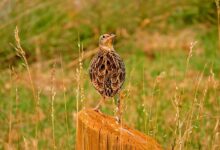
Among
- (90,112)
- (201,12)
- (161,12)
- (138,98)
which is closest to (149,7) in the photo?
(161,12)

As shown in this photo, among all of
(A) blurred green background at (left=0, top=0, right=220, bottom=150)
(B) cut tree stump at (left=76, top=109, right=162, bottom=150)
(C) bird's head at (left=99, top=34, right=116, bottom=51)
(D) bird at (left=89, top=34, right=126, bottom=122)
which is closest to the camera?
(B) cut tree stump at (left=76, top=109, right=162, bottom=150)

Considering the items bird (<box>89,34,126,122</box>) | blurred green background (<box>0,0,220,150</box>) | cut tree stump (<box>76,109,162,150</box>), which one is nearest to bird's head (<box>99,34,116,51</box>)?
bird (<box>89,34,126,122</box>)

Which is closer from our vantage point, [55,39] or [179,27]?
[55,39]

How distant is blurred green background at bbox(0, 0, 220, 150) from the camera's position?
7.37 metres

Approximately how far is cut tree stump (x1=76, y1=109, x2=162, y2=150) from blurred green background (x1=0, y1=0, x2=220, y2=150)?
2.89 meters

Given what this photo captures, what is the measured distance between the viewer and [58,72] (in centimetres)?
901

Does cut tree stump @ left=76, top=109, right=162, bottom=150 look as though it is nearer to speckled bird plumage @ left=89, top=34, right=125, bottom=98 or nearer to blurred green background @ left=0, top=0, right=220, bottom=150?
speckled bird plumage @ left=89, top=34, right=125, bottom=98

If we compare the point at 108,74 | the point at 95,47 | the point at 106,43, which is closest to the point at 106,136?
the point at 108,74

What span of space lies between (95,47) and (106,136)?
20.4 feet

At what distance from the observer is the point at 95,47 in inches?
384

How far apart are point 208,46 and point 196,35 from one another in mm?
631

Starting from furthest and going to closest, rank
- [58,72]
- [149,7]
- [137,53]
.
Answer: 1. [149,7]
2. [137,53]
3. [58,72]

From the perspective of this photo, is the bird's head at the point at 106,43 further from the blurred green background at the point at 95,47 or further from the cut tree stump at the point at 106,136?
the blurred green background at the point at 95,47

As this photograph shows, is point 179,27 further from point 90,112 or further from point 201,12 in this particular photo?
point 90,112
